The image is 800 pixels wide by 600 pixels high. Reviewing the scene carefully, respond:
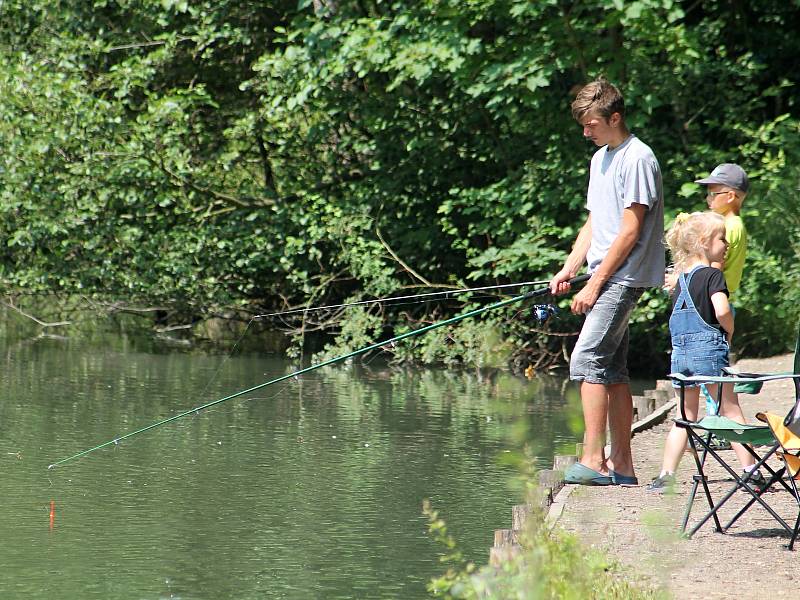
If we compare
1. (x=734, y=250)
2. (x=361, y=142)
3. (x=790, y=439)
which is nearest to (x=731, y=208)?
(x=734, y=250)

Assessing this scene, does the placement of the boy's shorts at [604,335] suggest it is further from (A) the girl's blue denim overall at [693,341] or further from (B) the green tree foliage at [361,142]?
(B) the green tree foliage at [361,142]

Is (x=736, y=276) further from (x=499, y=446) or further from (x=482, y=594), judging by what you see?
(x=482, y=594)

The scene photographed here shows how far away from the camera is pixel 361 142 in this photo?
16922mm

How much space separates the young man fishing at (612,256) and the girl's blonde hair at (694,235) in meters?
0.11

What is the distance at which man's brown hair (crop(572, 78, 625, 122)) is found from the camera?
6.38 metres

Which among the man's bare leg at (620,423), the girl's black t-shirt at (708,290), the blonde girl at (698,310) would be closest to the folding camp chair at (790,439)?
the blonde girl at (698,310)

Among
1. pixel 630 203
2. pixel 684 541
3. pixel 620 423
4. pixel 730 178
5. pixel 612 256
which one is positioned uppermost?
pixel 730 178

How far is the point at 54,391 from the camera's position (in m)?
11.7

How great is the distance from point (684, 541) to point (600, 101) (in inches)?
86.2

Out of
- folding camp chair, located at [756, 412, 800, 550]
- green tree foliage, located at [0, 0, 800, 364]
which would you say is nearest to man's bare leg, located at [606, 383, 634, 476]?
folding camp chair, located at [756, 412, 800, 550]

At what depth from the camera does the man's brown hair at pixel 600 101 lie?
6379mm

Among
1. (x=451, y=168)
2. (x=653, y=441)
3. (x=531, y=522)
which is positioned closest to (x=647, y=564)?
(x=531, y=522)

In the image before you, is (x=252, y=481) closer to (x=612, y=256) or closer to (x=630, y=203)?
(x=612, y=256)

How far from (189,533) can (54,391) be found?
5.95m
